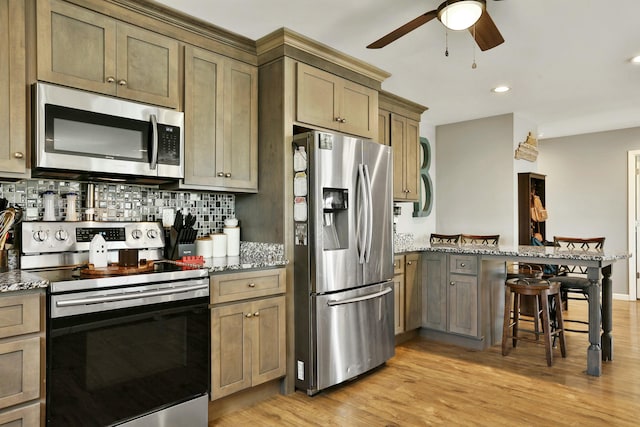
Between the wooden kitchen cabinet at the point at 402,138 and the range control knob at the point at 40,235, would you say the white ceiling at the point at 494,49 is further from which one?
the range control knob at the point at 40,235

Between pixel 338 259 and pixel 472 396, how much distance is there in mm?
1276

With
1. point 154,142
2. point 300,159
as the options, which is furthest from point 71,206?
point 300,159

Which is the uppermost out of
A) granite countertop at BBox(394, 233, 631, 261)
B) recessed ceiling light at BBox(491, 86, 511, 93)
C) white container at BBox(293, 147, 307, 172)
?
recessed ceiling light at BBox(491, 86, 511, 93)

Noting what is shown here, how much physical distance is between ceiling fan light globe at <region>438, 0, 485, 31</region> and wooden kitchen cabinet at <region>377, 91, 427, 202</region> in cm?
186

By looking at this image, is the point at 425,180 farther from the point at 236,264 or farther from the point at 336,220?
the point at 236,264

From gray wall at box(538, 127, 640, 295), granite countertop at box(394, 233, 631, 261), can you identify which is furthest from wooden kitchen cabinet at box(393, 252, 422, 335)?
gray wall at box(538, 127, 640, 295)

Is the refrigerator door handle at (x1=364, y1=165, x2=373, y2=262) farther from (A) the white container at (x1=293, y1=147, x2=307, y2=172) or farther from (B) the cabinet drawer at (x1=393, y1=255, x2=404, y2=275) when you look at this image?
(B) the cabinet drawer at (x1=393, y1=255, x2=404, y2=275)

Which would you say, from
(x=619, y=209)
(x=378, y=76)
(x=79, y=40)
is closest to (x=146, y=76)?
(x=79, y=40)

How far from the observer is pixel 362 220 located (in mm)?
3090

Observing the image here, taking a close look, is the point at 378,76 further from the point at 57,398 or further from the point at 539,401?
the point at 57,398

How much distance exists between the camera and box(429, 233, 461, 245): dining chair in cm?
527

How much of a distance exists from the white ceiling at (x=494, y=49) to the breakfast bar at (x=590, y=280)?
5.27 ft

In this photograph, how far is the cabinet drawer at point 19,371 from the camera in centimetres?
171

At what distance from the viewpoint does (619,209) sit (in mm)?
6109
